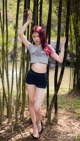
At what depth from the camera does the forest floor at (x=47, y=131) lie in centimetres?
452

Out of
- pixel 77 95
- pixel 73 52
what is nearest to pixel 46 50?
pixel 77 95

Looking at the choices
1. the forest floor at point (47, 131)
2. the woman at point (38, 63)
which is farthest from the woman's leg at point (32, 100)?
the forest floor at point (47, 131)

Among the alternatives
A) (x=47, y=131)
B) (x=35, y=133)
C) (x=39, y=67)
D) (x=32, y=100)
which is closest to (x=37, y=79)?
(x=39, y=67)

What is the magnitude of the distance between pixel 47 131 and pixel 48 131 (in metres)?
0.01

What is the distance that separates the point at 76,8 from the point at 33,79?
3612 mm

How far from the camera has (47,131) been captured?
4.72 m

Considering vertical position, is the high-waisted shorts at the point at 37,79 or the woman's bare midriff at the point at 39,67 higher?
the woman's bare midriff at the point at 39,67

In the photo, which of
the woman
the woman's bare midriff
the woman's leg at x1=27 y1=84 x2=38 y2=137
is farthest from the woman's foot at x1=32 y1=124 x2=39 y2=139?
the woman's bare midriff

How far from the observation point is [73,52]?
9.29m

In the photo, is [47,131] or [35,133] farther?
[47,131]

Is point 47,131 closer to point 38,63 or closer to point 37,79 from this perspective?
point 37,79

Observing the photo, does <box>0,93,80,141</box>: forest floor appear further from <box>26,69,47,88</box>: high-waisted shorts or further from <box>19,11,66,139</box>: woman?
<box>26,69,47,88</box>: high-waisted shorts

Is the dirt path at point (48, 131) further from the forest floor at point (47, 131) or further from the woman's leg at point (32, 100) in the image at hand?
the woman's leg at point (32, 100)

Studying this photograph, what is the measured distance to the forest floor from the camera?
4.52 m
